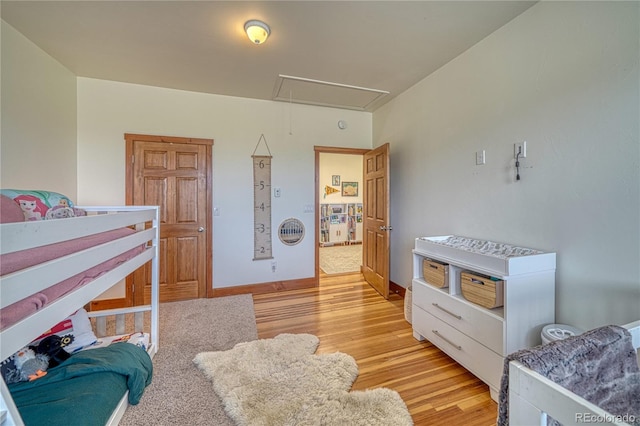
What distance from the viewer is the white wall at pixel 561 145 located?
1.41 m

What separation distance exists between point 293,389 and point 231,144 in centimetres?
288

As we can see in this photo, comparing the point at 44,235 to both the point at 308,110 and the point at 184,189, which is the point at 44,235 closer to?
the point at 184,189

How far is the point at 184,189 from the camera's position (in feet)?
10.7

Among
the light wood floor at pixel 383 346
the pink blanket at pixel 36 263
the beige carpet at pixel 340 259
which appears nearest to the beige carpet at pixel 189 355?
the light wood floor at pixel 383 346

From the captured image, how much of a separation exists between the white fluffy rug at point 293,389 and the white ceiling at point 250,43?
102 inches

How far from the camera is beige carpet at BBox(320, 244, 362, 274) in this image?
4.68 meters

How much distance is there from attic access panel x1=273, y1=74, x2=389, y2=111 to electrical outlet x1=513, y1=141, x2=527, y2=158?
177cm

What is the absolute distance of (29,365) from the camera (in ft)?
4.53

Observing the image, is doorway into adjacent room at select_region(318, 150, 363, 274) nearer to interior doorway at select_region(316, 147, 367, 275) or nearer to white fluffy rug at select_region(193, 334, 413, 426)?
interior doorway at select_region(316, 147, 367, 275)

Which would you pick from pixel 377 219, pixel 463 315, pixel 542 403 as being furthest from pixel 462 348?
pixel 377 219

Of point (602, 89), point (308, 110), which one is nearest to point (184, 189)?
point (308, 110)

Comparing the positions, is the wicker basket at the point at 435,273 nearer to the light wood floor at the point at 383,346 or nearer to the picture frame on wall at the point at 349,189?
the light wood floor at the point at 383,346
